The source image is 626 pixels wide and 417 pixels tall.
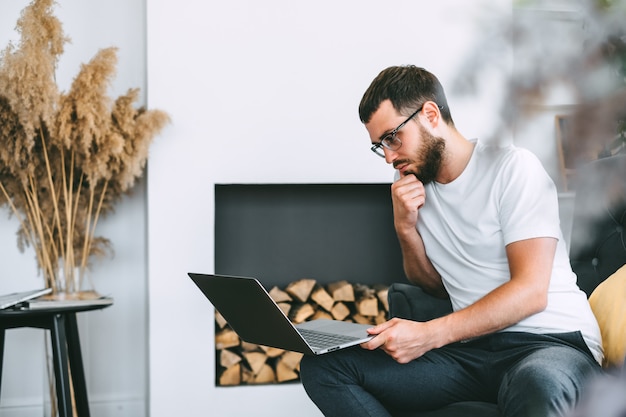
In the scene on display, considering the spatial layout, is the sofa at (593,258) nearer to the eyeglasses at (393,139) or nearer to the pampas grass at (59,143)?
the eyeglasses at (393,139)

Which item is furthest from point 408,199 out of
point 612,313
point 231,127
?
point 231,127

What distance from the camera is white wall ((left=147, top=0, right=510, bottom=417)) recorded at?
2500 millimetres

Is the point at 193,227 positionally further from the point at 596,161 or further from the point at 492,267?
the point at 596,161

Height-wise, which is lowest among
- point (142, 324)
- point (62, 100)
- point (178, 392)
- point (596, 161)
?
point (178, 392)

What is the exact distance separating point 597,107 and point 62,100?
2.25 meters

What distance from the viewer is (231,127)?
2.54 metres

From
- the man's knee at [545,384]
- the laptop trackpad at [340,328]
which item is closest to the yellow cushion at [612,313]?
the man's knee at [545,384]

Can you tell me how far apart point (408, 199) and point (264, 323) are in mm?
528

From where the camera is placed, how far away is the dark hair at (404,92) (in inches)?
65.6

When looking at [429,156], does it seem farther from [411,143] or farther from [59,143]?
[59,143]

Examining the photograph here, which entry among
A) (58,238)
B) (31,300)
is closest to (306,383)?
(31,300)

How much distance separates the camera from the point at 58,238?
2475 mm

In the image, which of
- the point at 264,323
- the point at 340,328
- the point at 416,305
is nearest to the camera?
the point at 264,323

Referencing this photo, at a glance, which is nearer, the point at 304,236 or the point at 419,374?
the point at 419,374
